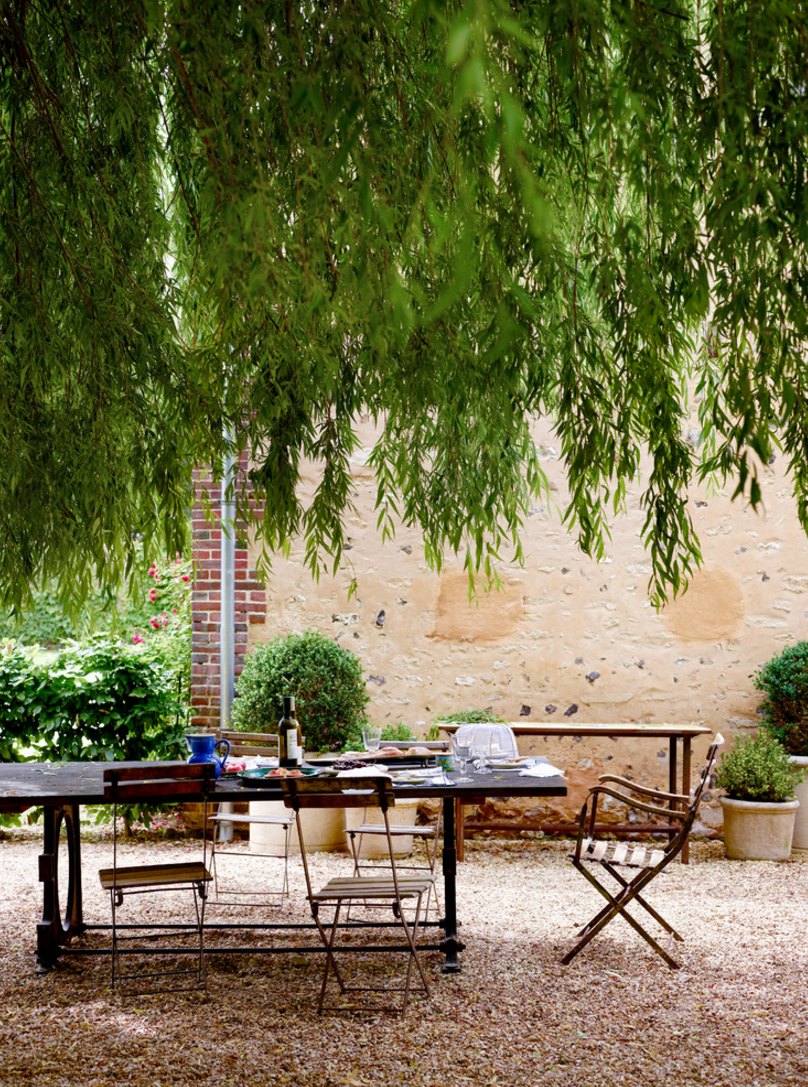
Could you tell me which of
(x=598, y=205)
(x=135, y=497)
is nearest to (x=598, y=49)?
(x=598, y=205)

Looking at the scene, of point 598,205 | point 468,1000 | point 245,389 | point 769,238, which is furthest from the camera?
point 468,1000

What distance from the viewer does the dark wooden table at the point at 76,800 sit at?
178 inches

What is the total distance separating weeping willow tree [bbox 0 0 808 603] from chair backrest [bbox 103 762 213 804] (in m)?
1.15

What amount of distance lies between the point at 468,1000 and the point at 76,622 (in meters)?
2.09

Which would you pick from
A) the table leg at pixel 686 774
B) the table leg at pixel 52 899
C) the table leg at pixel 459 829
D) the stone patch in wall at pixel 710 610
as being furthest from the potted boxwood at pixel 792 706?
the table leg at pixel 52 899

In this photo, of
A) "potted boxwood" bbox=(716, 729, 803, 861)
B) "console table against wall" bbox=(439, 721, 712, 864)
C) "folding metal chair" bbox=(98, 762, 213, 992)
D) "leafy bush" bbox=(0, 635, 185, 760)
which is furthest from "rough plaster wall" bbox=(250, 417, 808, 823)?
"folding metal chair" bbox=(98, 762, 213, 992)

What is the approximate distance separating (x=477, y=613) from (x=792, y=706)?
216 cm

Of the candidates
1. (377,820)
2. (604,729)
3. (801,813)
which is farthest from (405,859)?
(801,813)

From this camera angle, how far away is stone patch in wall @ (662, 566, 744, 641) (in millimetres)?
7957

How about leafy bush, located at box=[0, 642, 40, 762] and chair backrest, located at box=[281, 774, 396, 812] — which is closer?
chair backrest, located at box=[281, 774, 396, 812]

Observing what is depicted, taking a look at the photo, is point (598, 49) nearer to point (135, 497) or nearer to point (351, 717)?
point (135, 497)

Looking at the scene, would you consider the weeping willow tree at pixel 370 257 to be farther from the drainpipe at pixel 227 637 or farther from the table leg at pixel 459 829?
the drainpipe at pixel 227 637

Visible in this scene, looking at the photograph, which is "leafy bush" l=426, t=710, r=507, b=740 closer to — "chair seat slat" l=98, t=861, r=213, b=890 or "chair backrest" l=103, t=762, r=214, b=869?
"chair seat slat" l=98, t=861, r=213, b=890

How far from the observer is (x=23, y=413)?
331cm
